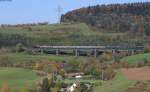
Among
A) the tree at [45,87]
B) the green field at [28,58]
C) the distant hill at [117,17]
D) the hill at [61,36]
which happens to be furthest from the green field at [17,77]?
the distant hill at [117,17]

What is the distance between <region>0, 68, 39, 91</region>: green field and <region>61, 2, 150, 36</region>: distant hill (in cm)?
4676

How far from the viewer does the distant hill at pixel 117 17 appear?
11962cm

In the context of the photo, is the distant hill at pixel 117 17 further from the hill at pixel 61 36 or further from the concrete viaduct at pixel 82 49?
the concrete viaduct at pixel 82 49

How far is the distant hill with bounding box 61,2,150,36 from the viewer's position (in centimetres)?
11962

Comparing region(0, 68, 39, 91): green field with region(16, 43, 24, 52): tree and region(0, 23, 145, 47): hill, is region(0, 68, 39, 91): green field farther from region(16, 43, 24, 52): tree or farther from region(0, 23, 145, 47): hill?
region(0, 23, 145, 47): hill

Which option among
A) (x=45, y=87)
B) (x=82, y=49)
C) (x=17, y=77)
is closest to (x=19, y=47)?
(x=82, y=49)

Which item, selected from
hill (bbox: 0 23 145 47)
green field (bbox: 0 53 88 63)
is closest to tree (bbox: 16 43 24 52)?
hill (bbox: 0 23 145 47)

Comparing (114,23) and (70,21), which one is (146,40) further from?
(70,21)

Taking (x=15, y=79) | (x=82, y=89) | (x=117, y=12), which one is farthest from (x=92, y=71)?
(x=117, y=12)

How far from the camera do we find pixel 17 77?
6581 cm

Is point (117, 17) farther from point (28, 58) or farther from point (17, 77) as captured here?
point (17, 77)

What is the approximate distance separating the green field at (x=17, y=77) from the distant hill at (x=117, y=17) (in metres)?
46.8

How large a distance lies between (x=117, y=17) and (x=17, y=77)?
209 ft

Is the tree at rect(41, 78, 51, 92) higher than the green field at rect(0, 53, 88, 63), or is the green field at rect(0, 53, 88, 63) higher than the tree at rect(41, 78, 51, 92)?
the tree at rect(41, 78, 51, 92)
